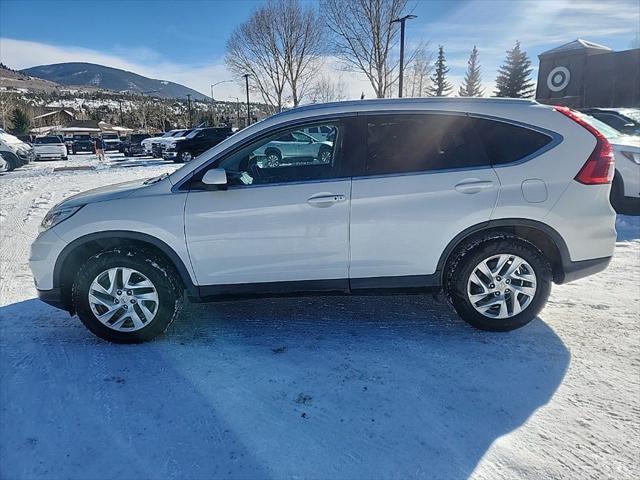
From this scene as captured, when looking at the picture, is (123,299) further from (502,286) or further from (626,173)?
(626,173)

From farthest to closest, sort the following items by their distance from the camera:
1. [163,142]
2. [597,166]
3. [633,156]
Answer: [163,142] → [633,156] → [597,166]

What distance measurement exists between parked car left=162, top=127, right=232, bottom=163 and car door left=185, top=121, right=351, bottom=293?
18731 mm

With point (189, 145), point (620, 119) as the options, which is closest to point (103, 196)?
point (620, 119)

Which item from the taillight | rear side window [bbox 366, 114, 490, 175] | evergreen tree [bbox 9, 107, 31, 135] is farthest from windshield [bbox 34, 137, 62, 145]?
the taillight

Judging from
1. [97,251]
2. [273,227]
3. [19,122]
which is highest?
[19,122]

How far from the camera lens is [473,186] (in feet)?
10.1

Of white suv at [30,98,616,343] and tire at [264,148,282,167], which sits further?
tire at [264,148,282,167]

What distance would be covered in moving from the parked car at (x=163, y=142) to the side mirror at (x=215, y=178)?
67.8 feet

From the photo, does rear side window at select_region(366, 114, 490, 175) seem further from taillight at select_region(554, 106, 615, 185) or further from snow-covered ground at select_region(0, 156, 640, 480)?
snow-covered ground at select_region(0, 156, 640, 480)

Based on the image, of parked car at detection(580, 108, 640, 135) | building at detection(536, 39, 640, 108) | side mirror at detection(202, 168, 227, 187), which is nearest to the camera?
side mirror at detection(202, 168, 227, 187)

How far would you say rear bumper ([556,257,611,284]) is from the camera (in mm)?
3219

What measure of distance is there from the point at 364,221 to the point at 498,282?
44.8 inches

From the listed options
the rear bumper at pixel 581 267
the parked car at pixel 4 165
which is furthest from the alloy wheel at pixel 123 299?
the parked car at pixel 4 165

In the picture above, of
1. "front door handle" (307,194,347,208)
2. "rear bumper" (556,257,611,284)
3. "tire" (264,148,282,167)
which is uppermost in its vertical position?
"tire" (264,148,282,167)
